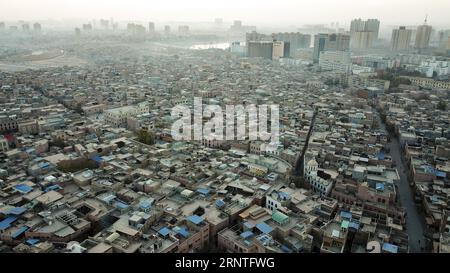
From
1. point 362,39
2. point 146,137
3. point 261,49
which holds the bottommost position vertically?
point 146,137

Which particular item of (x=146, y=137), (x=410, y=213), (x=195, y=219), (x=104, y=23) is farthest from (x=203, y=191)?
(x=104, y=23)

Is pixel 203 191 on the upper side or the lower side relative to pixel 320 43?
lower

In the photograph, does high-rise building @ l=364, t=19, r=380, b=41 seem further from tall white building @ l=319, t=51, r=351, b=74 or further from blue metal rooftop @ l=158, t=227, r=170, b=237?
blue metal rooftop @ l=158, t=227, r=170, b=237

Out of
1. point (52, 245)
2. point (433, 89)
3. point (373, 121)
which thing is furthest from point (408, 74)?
point (52, 245)

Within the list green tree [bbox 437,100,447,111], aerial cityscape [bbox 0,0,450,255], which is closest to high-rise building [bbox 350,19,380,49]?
aerial cityscape [bbox 0,0,450,255]

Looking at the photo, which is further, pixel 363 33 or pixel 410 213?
pixel 363 33

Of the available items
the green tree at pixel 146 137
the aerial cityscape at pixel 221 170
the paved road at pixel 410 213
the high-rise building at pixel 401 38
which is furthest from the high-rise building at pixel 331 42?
the green tree at pixel 146 137

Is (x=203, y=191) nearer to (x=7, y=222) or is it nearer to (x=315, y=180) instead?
(x=315, y=180)

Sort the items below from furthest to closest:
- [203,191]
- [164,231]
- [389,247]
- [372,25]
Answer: [372,25], [203,191], [164,231], [389,247]
